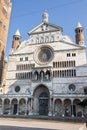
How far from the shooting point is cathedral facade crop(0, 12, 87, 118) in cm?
3181

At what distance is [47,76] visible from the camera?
34.3 meters

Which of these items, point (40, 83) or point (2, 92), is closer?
point (40, 83)

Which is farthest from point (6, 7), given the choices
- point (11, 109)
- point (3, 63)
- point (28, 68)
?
point (11, 109)

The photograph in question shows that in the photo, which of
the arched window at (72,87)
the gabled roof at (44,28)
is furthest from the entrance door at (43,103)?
the gabled roof at (44,28)

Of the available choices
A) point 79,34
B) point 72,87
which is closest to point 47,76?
point 72,87

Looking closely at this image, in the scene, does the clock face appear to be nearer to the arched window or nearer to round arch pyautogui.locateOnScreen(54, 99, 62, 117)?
the arched window

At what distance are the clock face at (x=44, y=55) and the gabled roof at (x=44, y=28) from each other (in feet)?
14.0

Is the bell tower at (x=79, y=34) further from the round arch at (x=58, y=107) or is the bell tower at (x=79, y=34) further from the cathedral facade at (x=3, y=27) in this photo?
the cathedral facade at (x=3, y=27)

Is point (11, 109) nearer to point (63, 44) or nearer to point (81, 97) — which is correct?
point (81, 97)

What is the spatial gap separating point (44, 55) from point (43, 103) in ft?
32.4

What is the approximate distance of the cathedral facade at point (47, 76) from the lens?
31812 mm

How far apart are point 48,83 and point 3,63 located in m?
15.1

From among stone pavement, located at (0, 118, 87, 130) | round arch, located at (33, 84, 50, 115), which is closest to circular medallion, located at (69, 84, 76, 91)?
round arch, located at (33, 84, 50, 115)

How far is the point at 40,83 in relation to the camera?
1332 inches
